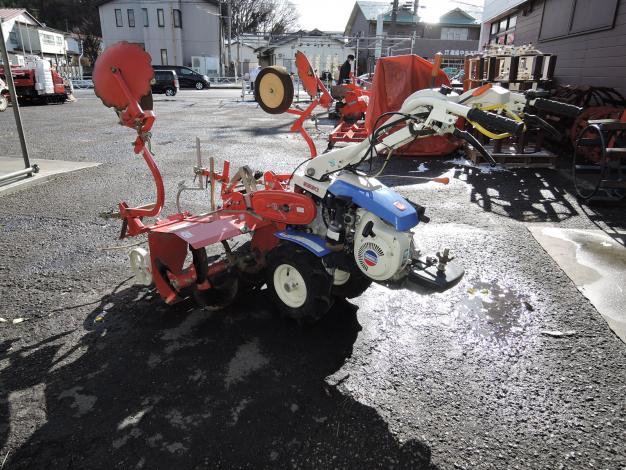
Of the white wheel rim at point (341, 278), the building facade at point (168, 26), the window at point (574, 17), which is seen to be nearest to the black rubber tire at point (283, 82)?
the white wheel rim at point (341, 278)

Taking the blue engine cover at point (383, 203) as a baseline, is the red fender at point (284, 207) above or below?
below

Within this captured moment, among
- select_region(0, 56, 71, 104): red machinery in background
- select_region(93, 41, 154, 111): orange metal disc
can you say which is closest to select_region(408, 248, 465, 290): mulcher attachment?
select_region(93, 41, 154, 111): orange metal disc

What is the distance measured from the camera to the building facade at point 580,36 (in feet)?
31.5

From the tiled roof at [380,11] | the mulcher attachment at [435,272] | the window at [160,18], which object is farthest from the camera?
the tiled roof at [380,11]

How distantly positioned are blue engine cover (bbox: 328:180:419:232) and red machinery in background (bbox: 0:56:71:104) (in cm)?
2243

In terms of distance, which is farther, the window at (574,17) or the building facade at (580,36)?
the window at (574,17)

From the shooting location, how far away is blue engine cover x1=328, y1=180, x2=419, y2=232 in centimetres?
296

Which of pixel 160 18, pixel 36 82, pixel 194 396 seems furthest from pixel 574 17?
pixel 160 18

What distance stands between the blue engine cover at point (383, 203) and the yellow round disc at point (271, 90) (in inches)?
33.7

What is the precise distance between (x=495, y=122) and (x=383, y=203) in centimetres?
95

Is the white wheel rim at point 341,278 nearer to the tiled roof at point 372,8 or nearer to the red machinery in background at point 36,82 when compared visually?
the red machinery in background at point 36,82

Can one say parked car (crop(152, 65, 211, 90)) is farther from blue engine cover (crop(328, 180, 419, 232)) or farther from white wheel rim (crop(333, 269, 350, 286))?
blue engine cover (crop(328, 180, 419, 232))

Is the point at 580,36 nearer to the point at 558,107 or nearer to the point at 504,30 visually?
the point at 504,30

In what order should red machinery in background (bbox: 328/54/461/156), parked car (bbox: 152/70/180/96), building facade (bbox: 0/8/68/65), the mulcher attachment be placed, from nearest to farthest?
1. the mulcher attachment
2. red machinery in background (bbox: 328/54/461/156)
3. parked car (bbox: 152/70/180/96)
4. building facade (bbox: 0/8/68/65)
